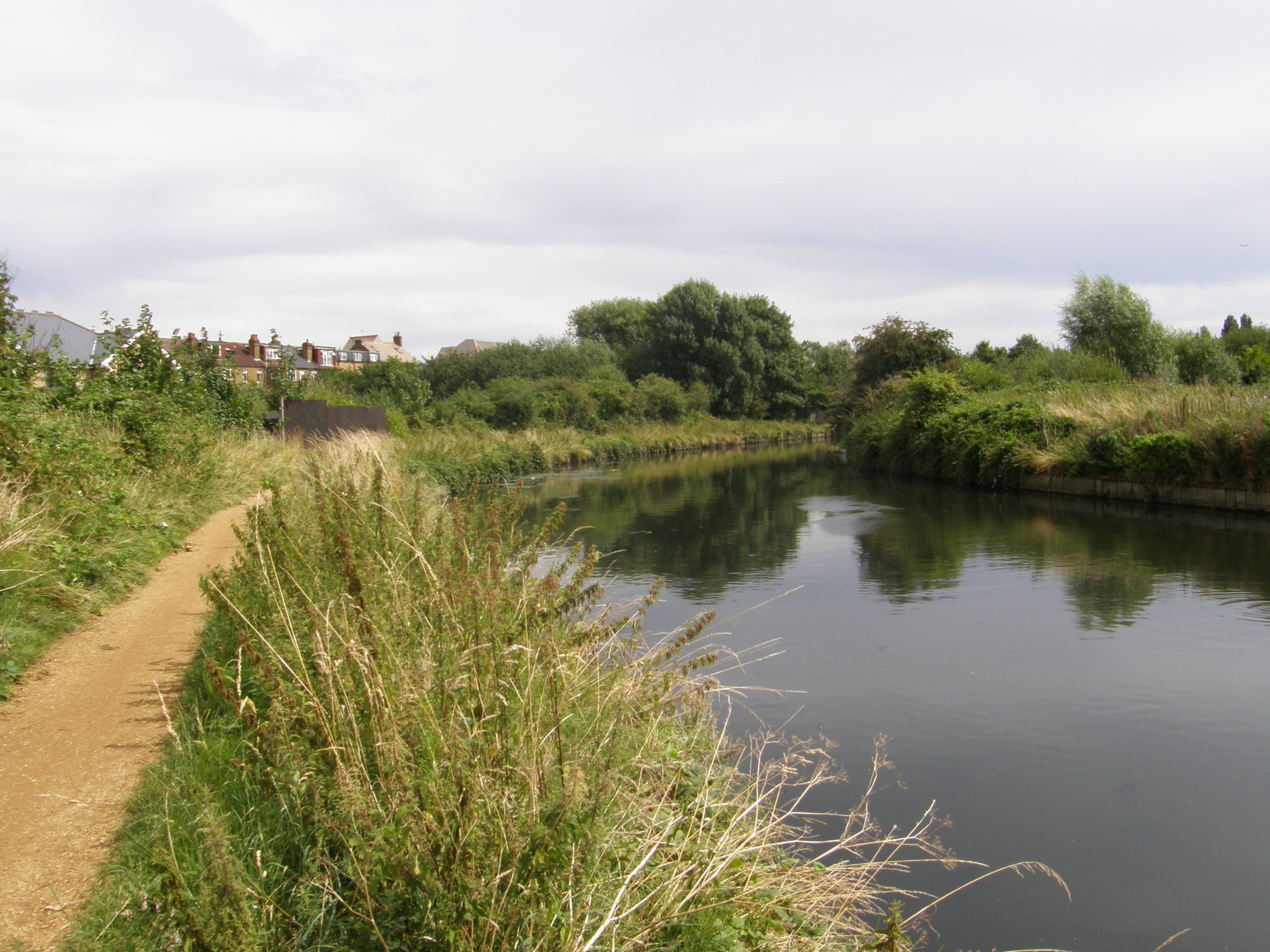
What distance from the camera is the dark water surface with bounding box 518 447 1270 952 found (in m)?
5.07

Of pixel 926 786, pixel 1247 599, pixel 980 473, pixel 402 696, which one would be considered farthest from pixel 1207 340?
pixel 402 696

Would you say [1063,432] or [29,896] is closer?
[29,896]

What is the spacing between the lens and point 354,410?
92.2 ft

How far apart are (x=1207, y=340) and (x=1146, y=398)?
74.9 ft

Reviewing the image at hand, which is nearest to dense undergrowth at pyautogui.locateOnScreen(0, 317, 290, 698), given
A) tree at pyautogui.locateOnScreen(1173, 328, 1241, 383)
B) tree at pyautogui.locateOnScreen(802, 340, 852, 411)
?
tree at pyautogui.locateOnScreen(802, 340, 852, 411)

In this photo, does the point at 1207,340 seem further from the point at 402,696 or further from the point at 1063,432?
the point at 402,696

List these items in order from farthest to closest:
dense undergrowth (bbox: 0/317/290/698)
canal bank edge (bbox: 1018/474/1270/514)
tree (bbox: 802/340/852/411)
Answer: tree (bbox: 802/340/852/411) → canal bank edge (bbox: 1018/474/1270/514) → dense undergrowth (bbox: 0/317/290/698)

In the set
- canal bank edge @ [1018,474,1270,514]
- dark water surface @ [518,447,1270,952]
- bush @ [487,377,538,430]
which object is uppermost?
bush @ [487,377,538,430]

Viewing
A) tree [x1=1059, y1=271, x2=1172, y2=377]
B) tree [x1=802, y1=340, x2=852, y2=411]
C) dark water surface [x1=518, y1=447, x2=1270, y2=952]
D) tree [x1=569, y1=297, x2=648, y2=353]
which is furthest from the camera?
tree [x1=569, y1=297, x2=648, y2=353]

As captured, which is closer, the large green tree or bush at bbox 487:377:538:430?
bush at bbox 487:377:538:430

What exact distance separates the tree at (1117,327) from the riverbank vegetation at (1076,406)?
0.05 m

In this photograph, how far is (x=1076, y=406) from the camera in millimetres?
24328

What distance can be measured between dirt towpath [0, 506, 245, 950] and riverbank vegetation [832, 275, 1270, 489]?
721 inches

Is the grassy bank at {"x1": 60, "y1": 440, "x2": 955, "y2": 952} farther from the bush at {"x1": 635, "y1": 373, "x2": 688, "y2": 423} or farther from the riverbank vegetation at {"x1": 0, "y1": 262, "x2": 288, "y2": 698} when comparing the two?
the bush at {"x1": 635, "y1": 373, "x2": 688, "y2": 423}
